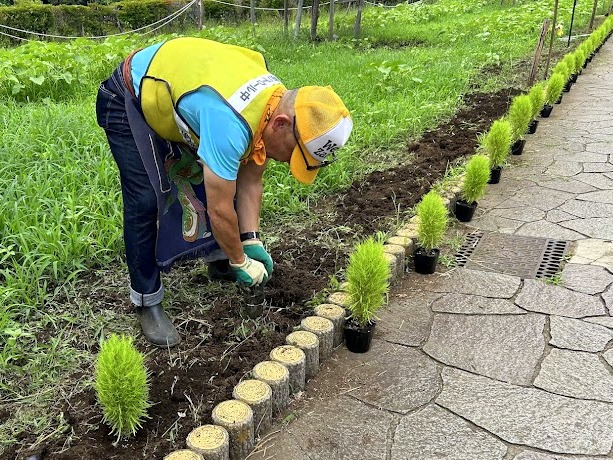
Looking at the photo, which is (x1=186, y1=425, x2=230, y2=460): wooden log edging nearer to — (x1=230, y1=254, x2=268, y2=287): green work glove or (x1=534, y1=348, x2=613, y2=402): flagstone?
(x1=230, y1=254, x2=268, y2=287): green work glove

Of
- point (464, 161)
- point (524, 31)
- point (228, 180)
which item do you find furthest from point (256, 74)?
point (524, 31)

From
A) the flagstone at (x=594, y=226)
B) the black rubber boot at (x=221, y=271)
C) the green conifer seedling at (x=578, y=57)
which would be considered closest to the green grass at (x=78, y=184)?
the black rubber boot at (x=221, y=271)

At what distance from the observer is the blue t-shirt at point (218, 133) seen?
6.73 feet

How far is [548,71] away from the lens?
332 inches

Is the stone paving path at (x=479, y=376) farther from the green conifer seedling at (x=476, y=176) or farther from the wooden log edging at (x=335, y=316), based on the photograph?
the green conifer seedling at (x=476, y=176)

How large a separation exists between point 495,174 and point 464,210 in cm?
94

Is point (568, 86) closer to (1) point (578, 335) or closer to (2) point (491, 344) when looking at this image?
(1) point (578, 335)

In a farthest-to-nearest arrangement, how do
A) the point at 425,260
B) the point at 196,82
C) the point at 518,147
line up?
the point at 518,147 < the point at 425,260 < the point at 196,82

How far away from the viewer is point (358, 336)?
2.73 metres

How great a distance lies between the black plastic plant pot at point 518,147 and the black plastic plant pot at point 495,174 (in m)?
0.79

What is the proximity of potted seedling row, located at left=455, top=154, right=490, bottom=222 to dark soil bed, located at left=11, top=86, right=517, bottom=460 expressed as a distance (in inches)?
13.2

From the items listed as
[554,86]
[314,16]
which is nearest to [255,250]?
[554,86]

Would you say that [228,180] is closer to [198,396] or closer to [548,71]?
[198,396]

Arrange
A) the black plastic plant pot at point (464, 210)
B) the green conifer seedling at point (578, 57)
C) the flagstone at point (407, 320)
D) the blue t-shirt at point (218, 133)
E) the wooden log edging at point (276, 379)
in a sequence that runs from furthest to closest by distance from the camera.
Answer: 1. the green conifer seedling at point (578, 57)
2. the black plastic plant pot at point (464, 210)
3. the flagstone at point (407, 320)
4. the wooden log edging at point (276, 379)
5. the blue t-shirt at point (218, 133)
